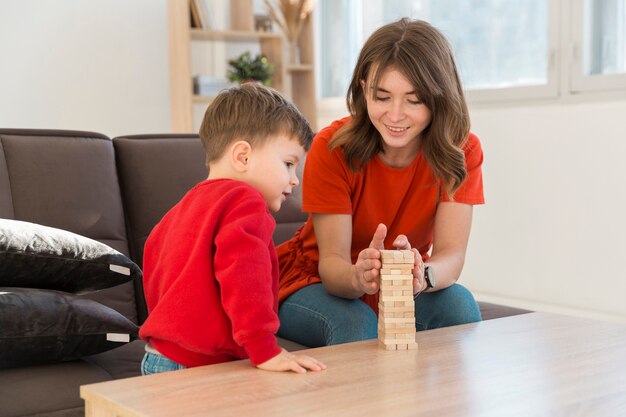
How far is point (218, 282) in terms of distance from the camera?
1422mm

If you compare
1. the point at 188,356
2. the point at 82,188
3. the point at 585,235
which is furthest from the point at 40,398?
the point at 585,235

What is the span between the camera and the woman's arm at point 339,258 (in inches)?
64.9

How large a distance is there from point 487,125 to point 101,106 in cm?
206

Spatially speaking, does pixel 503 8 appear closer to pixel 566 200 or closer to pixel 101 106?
pixel 566 200

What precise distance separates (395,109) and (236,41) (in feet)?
11.2

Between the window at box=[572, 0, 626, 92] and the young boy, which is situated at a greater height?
the window at box=[572, 0, 626, 92]

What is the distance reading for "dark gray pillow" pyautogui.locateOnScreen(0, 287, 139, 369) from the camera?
1.62m

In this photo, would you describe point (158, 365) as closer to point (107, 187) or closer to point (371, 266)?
point (371, 266)

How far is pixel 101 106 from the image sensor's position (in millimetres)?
4707

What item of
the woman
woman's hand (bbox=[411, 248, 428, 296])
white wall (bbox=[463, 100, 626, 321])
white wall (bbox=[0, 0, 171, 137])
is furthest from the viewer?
white wall (bbox=[0, 0, 171, 137])

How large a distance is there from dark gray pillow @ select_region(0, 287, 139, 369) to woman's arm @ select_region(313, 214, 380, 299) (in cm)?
43

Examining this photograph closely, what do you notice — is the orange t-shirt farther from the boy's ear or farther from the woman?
the boy's ear

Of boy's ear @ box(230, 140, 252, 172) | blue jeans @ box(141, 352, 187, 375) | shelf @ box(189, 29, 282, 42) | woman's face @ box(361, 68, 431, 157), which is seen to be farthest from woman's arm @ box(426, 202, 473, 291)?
shelf @ box(189, 29, 282, 42)

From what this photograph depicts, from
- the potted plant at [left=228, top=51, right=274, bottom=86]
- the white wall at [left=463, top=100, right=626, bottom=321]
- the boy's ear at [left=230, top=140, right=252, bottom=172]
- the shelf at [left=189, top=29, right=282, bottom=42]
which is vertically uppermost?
the shelf at [left=189, top=29, right=282, bottom=42]
